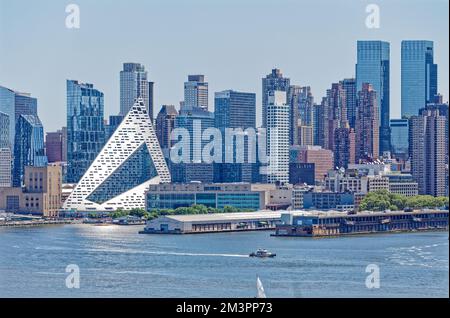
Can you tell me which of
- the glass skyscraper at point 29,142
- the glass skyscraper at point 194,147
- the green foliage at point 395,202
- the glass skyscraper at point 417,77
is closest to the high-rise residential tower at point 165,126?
the glass skyscraper at point 194,147

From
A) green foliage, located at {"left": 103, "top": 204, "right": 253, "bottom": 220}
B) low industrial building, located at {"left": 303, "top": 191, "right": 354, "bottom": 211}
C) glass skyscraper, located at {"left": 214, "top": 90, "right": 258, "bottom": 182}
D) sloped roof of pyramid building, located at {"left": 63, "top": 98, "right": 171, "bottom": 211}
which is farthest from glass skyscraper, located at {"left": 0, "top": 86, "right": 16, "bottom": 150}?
low industrial building, located at {"left": 303, "top": 191, "right": 354, "bottom": 211}

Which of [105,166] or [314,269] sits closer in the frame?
[314,269]

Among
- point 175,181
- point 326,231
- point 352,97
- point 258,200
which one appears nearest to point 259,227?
point 326,231

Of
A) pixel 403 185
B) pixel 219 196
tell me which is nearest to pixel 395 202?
pixel 403 185
